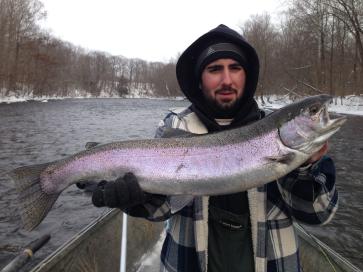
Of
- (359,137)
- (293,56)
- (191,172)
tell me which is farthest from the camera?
(293,56)

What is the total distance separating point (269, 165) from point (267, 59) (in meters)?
46.7

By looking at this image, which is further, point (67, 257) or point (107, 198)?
point (67, 257)

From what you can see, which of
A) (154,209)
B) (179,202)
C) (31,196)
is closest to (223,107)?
(179,202)

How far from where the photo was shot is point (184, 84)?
9.48ft

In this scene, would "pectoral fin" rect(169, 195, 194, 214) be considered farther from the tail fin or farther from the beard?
the tail fin

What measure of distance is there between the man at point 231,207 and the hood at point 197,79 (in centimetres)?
1

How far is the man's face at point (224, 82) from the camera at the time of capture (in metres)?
2.50

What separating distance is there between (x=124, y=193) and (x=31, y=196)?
77cm

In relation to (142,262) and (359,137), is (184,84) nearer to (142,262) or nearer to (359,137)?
(142,262)

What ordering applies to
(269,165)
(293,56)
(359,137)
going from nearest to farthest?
(269,165), (359,137), (293,56)

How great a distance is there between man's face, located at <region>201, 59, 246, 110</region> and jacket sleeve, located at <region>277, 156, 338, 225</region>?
2.25ft

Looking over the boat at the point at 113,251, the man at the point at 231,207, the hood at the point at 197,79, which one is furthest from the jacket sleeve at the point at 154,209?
the boat at the point at 113,251

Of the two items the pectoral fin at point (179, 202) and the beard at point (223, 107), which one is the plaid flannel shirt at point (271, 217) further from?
the beard at point (223, 107)

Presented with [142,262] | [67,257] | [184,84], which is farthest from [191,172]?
[142,262]
